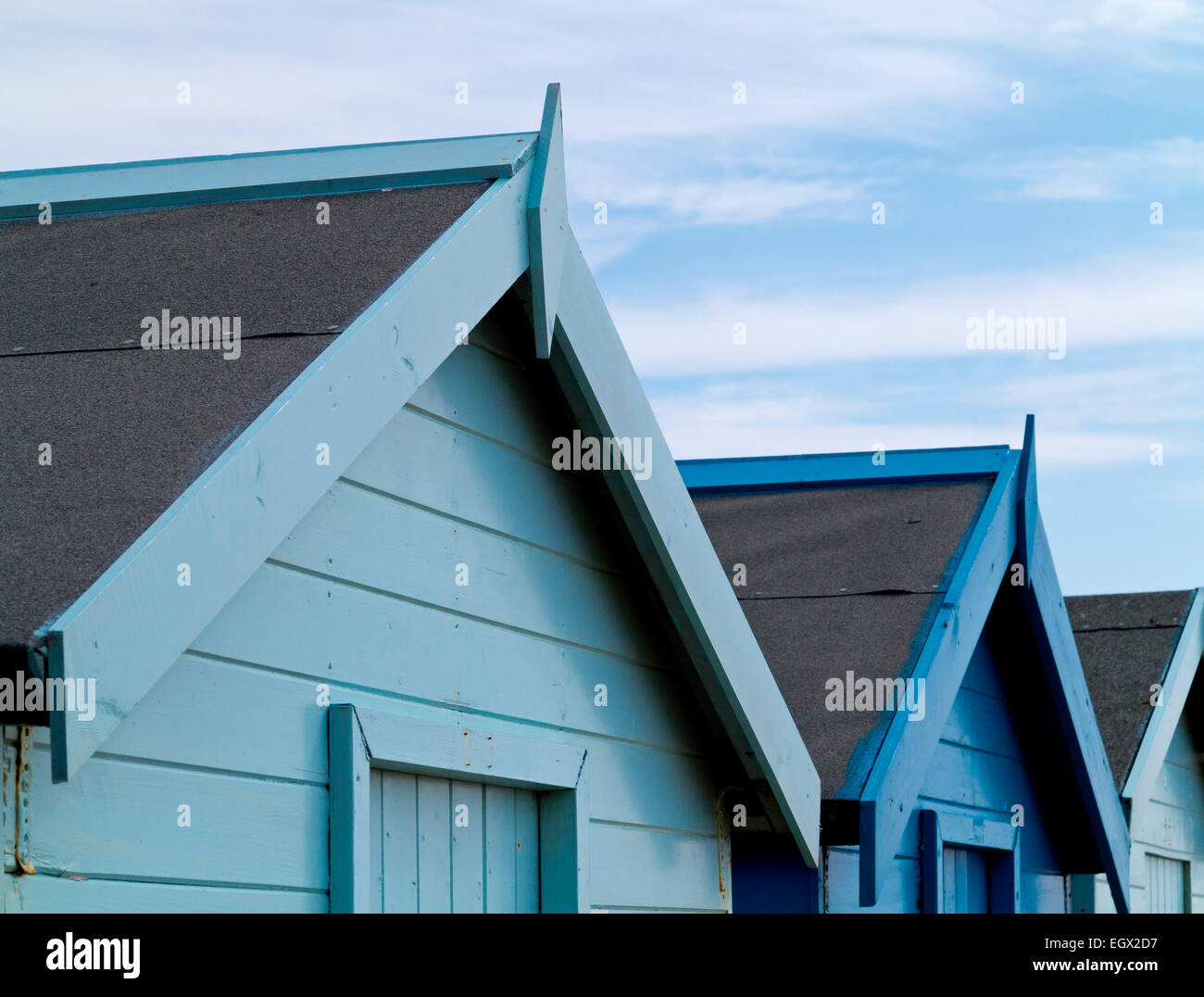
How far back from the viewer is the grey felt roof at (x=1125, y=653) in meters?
9.58

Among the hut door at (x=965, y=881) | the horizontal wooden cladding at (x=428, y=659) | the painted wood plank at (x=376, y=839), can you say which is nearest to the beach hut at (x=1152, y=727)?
the hut door at (x=965, y=881)

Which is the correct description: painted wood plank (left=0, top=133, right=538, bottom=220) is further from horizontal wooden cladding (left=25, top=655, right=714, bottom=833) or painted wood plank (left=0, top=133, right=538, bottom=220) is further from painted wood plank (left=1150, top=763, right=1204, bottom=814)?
painted wood plank (left=1150, top=763, right=1204, bottom=814)

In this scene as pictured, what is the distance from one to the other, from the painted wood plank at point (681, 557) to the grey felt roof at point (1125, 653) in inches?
167

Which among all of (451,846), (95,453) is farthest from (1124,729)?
(95,453)

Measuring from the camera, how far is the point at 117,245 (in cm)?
407

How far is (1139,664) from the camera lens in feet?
32.8

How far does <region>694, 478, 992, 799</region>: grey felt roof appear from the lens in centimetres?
636

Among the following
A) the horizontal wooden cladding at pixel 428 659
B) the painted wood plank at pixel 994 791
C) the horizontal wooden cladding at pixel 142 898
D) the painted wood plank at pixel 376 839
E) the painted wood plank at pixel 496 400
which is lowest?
the horizontal wooden cladding at pixel 142 898

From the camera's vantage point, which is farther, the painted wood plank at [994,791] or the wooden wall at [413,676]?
the painted wood plank at [994,791]

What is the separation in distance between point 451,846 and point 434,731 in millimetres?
395

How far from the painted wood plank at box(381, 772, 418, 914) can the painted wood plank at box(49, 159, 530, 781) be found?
99cm

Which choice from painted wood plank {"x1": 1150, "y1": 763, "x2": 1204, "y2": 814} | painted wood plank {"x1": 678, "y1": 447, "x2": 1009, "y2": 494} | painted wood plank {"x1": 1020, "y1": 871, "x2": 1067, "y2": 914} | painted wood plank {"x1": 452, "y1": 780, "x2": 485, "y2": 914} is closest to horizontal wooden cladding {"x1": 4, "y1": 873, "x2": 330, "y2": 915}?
painted wood plank {"x1": 452, "y1": 780, "x2": 485, "y2": 914}

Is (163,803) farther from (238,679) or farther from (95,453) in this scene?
(95,453)

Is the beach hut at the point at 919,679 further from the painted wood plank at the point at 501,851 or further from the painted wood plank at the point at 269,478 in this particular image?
the painted wood plank at the point at 269,478
